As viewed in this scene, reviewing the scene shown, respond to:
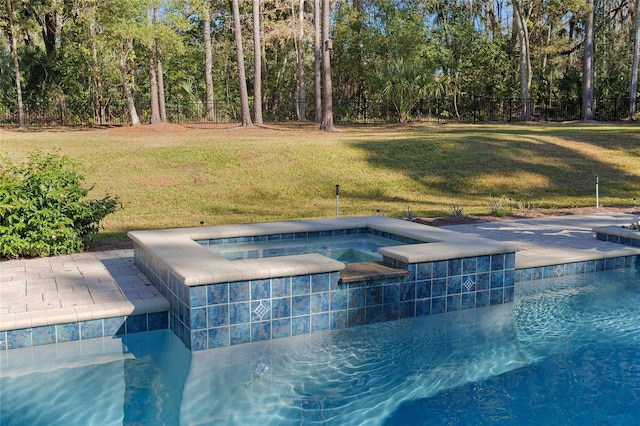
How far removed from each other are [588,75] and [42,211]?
24.8m

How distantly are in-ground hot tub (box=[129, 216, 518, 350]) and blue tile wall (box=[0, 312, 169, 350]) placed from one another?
21 centimetres

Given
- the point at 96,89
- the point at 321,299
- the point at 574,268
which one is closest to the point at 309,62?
the point at 96,89

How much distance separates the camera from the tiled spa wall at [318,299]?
5.05 meters

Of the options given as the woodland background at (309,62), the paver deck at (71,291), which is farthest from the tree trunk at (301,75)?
the paver deck at (71,291)

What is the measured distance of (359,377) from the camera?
187 inches

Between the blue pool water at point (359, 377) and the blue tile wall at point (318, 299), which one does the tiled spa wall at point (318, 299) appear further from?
the blue pool water at point (359, 377)

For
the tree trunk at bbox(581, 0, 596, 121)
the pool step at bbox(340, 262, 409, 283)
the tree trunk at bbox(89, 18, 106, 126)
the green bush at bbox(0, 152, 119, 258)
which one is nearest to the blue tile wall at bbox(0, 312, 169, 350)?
the pool step at bbox(340, 262, 409, 283)

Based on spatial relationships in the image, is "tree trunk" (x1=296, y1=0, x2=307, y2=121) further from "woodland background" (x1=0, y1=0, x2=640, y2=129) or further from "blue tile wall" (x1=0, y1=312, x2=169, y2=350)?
"blue tile wall" (x1=0, y1=312, x2=169, y2=350)

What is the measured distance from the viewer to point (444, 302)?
6.08 meters

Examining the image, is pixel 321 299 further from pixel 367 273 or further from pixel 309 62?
pixel 309 62

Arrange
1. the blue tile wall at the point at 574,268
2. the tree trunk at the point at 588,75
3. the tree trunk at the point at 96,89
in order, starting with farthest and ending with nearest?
the tree trunk at the point at 588,75 → the tree trunk at the point at 96,89 → the blue tile wall at the point at 574,268

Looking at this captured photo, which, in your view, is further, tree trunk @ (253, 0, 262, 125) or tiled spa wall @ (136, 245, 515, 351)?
tree trunk @ (253, 0, 262, 125)

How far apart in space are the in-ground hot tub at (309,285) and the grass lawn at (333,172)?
5.15m

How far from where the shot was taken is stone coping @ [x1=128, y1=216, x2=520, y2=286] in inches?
202
